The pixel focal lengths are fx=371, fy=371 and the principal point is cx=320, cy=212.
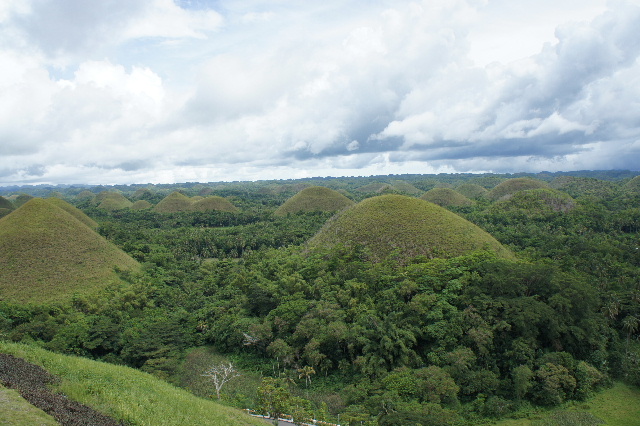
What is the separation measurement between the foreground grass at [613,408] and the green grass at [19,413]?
19.3 m

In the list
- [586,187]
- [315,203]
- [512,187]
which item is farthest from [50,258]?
[586,187]

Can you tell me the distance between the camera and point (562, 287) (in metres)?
25.4

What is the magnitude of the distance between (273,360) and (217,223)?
215 ft

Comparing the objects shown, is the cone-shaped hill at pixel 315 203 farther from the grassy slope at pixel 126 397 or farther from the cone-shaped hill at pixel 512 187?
the grassy slope at pixel 126 397

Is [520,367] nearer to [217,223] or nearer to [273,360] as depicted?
[273,360]

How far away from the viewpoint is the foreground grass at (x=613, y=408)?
18.6 meters

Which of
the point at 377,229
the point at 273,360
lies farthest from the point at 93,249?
the point at 377,229

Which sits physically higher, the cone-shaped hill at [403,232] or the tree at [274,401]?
the cone-shaped hill at [403,232]

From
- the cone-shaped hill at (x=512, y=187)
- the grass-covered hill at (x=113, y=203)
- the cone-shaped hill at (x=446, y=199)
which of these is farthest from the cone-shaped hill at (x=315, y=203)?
the grass-covered hill at (x=113, y=203)

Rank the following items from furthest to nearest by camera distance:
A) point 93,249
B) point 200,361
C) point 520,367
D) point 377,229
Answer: point 93,249
point 377,229
point 200,361
point 520,367

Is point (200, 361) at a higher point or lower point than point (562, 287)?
lower

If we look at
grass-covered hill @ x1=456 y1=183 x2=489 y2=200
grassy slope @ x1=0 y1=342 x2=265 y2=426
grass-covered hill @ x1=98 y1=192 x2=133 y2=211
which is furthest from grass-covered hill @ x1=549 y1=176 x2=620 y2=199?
grass-covered hill @ x1=98 y1=192 x2=133 y2=211

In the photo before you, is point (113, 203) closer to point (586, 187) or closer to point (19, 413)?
point (19, 413)

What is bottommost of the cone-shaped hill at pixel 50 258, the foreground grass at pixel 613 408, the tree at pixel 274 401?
the foreground grass at pixel 613 408
